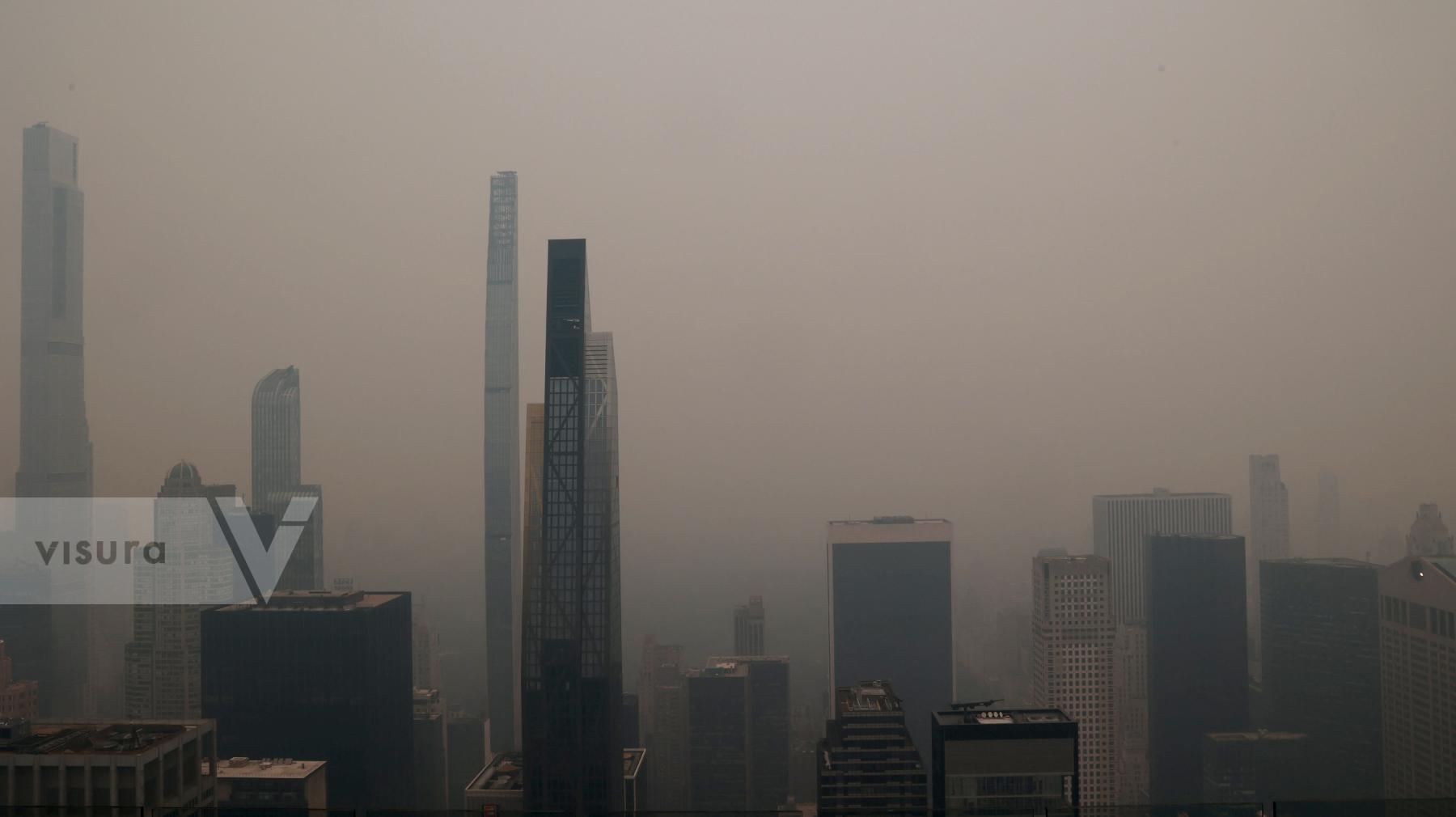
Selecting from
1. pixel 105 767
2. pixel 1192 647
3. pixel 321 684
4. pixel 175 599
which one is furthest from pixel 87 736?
pixel 1192 647

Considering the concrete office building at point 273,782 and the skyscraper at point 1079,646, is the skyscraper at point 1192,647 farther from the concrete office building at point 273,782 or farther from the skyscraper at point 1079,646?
the concrete office building at point 273,782

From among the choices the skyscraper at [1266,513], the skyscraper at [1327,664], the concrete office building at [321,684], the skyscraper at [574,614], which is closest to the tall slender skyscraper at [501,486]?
the skyscraper at [574,614]

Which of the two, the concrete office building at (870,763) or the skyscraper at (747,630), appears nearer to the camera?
the concrete office building at (870,763)

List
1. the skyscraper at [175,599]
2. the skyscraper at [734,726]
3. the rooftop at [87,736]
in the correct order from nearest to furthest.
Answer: the rooftop at [87,736], the skyscraper at [175,599], the skyscraper at [734,726]

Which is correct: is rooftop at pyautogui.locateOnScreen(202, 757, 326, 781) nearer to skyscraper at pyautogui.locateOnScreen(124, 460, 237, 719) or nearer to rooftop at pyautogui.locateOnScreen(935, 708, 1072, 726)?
skyscraper at pyautogui.locateOnScreen(124, 460, 237, 719)

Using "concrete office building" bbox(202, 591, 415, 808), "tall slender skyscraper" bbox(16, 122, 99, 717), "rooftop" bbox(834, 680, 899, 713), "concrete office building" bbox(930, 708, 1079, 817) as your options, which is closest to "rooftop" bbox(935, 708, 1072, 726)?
"concrete office building" bbox(930, 708, 1079, 817)

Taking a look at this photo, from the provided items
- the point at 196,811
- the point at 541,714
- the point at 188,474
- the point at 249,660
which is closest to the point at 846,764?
the point at 541,714

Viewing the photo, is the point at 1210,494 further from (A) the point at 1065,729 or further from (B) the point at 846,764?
(B) the point at 846,764
